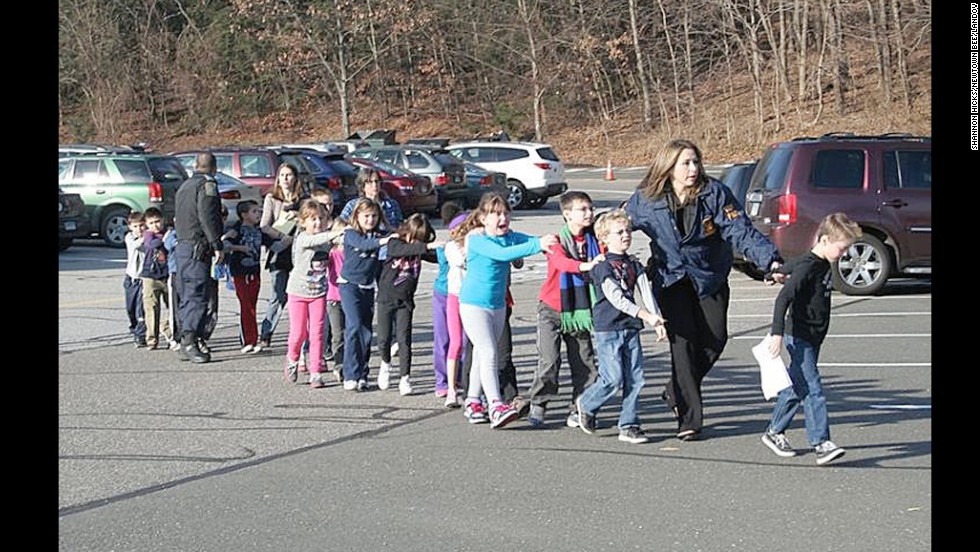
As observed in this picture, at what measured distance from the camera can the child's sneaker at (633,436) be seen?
28.6 ft

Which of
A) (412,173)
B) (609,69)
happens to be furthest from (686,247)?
(609,69)

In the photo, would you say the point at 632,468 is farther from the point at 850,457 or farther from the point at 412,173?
the point at 412,173

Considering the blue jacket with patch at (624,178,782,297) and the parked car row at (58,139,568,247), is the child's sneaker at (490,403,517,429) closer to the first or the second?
the blue jacket with patch at (624,178,782,297)

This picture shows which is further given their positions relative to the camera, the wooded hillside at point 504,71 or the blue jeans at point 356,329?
the wooded hillside at point 504,71

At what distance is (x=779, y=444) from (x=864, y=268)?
8.81 meters

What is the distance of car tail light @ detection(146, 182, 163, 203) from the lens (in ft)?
85.6

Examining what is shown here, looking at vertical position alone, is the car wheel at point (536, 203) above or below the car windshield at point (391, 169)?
below

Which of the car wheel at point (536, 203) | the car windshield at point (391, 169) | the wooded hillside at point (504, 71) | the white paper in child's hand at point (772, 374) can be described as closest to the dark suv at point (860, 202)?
the white paper in child's hand at point (772, 374)

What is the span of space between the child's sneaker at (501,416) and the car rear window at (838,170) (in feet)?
27.0

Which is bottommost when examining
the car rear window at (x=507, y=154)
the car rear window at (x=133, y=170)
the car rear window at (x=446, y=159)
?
the car rear window at (x=133, y=170)

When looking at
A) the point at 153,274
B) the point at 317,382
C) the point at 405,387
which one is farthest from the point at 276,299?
the point at 405,387

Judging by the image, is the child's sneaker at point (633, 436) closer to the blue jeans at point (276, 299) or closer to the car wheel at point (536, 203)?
the blue jeans at point (276, 299)

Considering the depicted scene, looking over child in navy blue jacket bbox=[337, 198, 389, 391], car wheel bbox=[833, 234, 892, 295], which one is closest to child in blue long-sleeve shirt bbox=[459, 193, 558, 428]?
child in navy blue jacket bbox=[337, 198, 389, 391]

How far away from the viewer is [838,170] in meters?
16.6
